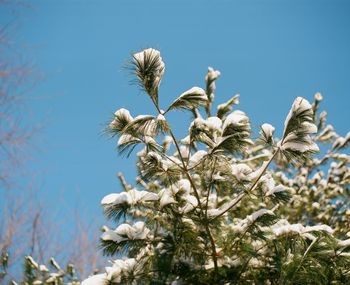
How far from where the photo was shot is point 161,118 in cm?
279

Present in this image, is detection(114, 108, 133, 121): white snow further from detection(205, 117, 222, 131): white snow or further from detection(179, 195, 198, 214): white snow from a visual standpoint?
detection(179, 195, 198, 214): white snow

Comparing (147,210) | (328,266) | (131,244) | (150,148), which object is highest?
(150,148)

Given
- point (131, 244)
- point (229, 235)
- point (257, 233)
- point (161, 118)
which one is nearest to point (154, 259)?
point (131, 244)

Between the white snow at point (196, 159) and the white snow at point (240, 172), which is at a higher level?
the white snow at point (196, 159)

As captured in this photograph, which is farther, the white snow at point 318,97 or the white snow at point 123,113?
the white snow at point 318,97

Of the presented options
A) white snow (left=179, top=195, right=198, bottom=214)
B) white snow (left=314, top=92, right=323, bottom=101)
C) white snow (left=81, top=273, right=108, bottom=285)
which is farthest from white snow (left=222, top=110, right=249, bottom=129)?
white snow (left=314, top=92, right=323, bottom=101)

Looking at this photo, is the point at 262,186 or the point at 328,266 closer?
the point at 328,266

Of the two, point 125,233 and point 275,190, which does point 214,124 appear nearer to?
point 275,190

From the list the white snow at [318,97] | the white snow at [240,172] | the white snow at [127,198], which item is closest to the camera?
the white snow at [127,198]

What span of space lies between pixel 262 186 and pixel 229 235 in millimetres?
501

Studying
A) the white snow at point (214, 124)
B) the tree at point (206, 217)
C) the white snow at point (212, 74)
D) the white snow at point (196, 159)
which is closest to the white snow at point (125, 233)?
the tree at point (206, 217)

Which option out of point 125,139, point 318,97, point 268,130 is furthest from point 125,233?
point 318,97

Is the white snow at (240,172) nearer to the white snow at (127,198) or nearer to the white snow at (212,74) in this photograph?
the white snow at (127,198)

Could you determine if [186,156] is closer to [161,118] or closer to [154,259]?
[161,118]
